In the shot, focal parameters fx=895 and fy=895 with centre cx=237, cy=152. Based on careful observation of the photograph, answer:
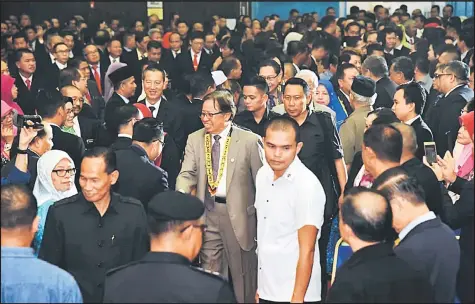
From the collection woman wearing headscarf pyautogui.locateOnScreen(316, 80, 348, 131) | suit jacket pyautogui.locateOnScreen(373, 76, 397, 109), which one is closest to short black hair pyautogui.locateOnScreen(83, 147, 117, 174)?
woman wearing headscarf pyautogui.locateOnScreen(316, 80, 348, 131)

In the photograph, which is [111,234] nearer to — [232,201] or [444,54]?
[232,201]

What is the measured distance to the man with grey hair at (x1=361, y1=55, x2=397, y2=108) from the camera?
8109 mm

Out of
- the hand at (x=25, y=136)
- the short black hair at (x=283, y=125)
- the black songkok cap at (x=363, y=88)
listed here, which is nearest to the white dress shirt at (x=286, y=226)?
the short black hair at (x=283, y=125)

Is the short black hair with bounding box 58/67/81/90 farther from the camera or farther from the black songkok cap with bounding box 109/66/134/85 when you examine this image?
the camera

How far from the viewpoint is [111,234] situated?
455 centimetres

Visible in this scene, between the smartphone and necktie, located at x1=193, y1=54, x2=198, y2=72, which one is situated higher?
necktie, located at x1=193, y1=54, x2=198, y2=72

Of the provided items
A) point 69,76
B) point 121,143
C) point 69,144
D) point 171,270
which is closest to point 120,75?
point 69,76

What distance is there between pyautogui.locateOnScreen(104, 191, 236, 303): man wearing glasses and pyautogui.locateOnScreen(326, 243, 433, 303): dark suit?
475 mm

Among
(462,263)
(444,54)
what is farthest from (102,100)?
(462,263)

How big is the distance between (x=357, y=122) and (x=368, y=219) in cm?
301

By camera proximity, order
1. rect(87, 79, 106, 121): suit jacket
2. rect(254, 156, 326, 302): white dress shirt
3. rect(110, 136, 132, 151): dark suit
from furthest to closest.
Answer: rect(87, 79, 106, 121): suit jacket, rect(110, 136, 132, 151): dark suit, rect(254, 156, 326, 302): white dress shirt

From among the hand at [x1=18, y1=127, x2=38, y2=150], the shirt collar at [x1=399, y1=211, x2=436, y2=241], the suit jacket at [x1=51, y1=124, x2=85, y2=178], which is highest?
the hand at [x1=18, y1=127, x2=38, y2=150]

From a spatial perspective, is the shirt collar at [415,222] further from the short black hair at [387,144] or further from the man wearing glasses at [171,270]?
the man wearing glasses at [171,270]

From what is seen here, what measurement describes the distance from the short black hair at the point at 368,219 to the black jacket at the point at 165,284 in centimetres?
63
